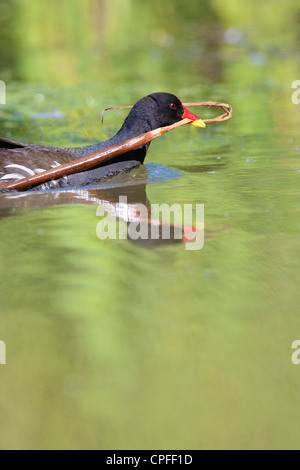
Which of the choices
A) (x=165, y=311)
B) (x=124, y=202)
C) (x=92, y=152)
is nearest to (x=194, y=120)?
(x=92, y=152)

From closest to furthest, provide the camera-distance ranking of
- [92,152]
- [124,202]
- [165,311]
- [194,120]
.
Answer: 1. [165,311]
2. [124,202]
3. [92,152]
4. [194,120]

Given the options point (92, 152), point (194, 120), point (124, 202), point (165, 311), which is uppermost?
point (194, 120)

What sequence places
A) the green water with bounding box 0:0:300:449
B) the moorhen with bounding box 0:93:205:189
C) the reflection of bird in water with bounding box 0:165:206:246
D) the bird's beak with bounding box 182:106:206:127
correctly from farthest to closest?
the bird's beak with bounding box 182:106:206:127 → the moorhen with bounding box 0:93:205:189 → the reflection of bird in water with bounding box 0:165:206:246 → the green water with bounding box 0:0:300:449

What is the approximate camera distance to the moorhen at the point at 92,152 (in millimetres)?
5812

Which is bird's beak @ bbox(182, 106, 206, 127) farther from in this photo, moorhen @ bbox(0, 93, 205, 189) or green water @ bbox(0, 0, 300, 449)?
green water @ bbox(0, 0, 300, 449)

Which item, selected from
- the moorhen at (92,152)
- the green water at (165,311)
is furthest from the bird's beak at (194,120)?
the green water at (165,311)

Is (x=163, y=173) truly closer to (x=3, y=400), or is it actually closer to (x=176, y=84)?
(x=3, y=400)

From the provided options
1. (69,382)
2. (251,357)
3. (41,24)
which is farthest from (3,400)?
(41,24)

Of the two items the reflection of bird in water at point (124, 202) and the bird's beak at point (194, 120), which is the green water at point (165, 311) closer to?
the reflection of bird in water at point (124, 202)

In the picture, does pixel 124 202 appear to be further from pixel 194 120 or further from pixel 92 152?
pixel 194 120

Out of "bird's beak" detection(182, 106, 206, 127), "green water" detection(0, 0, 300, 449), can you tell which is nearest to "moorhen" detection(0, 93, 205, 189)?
"bird's beak" detection(182, 106, 206, 127)

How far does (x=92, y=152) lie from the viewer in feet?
20.8

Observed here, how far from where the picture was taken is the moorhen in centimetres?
581

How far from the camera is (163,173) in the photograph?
6.49 m
